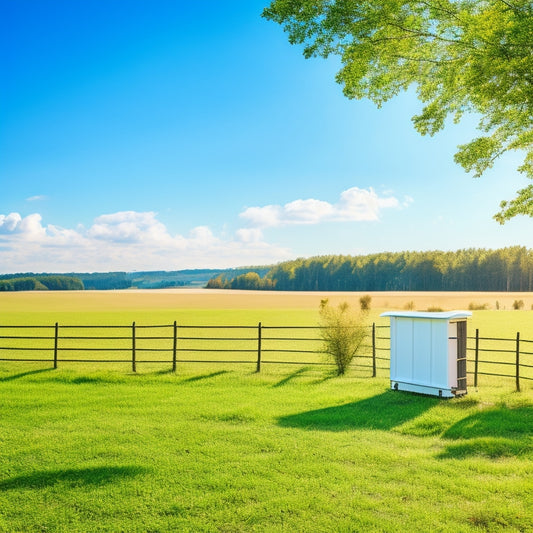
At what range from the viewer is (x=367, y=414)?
10961 mm

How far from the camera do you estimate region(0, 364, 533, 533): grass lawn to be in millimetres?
5914

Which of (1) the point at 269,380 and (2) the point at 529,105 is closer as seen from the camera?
(2) the point at 529,105

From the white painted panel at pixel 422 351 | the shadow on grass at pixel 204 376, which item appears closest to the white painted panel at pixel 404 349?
the white painted panel at pixel 422 351

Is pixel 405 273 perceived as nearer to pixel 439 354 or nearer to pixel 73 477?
pixel 439 354

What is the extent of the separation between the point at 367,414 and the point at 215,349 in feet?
41.7

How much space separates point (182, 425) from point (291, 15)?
7.88 metres

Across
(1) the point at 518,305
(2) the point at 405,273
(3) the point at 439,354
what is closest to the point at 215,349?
(3) the point at 439,354

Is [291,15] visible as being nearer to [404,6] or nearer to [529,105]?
[404,6]

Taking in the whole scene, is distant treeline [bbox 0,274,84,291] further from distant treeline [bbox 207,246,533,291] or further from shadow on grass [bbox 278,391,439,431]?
shadow on grass [bbox 278,391,439,431]

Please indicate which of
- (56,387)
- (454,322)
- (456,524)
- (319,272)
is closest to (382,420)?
(454,322)

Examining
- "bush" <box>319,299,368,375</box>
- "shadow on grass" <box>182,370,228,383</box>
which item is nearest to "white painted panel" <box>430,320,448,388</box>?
"bush" <box>319,299,368,375</box>

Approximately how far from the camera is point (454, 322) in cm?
1241

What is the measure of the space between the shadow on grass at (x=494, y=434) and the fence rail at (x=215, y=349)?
4573 mm

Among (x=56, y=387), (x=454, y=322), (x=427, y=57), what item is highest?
(x=427, y=57)
